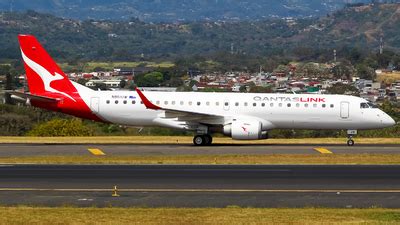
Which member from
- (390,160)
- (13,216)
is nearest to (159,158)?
(390,160)

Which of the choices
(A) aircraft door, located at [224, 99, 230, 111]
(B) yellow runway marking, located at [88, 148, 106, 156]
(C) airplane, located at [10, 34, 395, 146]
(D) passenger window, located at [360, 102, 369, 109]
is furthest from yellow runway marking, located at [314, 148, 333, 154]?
(B) yellow runway marking, located at [88, 148, 106, 156]

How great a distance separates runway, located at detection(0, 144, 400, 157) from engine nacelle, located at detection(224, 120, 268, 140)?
0.56m

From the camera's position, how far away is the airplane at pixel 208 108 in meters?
→ 48.6

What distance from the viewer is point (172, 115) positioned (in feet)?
158

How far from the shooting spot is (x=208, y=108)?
49.0m

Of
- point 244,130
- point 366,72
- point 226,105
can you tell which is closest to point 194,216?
point 244,130

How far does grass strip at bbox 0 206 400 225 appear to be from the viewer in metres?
24.5

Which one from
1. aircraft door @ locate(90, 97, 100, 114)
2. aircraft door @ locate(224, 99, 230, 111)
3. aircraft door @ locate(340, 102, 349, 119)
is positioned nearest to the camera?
aircraft door @ locate(340, 102, 349, 119)

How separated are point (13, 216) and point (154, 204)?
422cm

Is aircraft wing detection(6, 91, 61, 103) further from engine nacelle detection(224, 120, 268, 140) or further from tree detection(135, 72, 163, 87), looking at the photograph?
tree detection(135, 72, 163, 87)

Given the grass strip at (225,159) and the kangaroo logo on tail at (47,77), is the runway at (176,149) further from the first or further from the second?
the kangaroo logo on tail at (47,77)

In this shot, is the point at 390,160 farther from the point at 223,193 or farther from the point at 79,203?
the point at 79,203

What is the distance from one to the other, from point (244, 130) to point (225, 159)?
696 cm

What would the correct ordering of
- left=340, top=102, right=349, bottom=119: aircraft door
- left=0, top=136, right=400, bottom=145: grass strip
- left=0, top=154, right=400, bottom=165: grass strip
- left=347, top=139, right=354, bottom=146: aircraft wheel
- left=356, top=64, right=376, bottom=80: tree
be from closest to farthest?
left=0, top=154, right=400, bottom=165: grass strip
left=347, top=139, right=354, bottom=146: aircraft wheel
left=340, top=102, right=349, bottom=119: aircraft door
left=0, top=136, right=400, bottom=145: grass strip
left=356, top=64, right=376, bottom=80: tree
